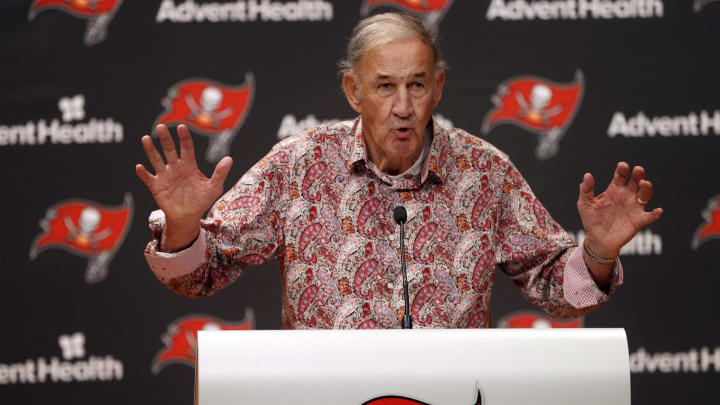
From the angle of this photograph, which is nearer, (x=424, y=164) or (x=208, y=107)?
(x=424, y=164)

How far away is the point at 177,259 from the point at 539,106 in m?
1.96

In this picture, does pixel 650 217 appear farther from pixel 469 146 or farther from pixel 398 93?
pixel 398 93

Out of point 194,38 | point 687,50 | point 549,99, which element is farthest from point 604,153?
point 194,38

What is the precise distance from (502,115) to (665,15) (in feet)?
2.67

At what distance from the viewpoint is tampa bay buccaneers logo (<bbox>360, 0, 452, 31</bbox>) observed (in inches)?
135

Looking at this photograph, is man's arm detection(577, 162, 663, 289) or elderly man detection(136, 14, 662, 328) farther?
elderly man detection(136, 14, 662, 328)

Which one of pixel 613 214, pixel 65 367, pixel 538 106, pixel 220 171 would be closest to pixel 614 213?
A: pixel 613 214

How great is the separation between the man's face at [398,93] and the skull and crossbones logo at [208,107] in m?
1.22

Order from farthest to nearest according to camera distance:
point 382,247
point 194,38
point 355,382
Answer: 1. point 194,38
2. point 382,247
3. point 355,382

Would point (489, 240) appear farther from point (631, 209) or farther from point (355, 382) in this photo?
point (355, 382)

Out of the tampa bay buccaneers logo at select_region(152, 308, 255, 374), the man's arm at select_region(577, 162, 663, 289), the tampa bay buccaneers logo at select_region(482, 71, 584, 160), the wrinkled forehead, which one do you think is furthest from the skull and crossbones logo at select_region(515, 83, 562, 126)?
the tampa bay buccaneers logo at select_region(152, 308, 255, 374)

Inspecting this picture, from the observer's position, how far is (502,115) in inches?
138

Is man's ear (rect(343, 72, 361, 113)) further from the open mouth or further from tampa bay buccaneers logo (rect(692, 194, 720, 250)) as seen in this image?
tampa bay buccaneers logo (rect(692, 194, 720, 250))

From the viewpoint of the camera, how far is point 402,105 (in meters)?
2.24
